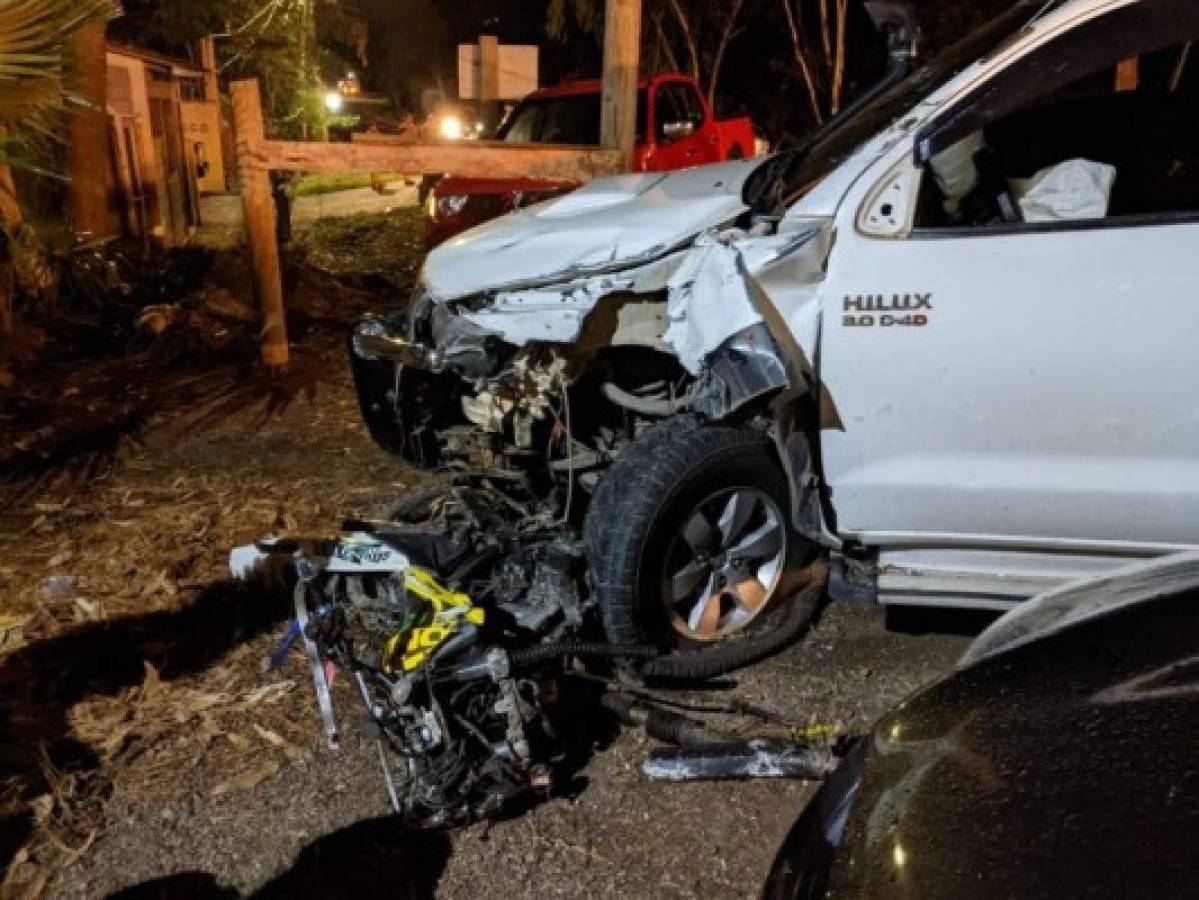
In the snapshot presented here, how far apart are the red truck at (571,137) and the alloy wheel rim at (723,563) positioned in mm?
5049

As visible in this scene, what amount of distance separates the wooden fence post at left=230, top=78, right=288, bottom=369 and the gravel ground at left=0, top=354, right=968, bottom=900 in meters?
3.22

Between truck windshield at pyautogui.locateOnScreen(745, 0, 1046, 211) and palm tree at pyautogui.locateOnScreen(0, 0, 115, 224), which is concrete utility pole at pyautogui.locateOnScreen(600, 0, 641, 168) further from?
palm tree at pyautogui.locateOnScreen(0, 0, 115, 224)

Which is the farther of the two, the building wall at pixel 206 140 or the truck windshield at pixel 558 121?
the building wall at pixel 206 140

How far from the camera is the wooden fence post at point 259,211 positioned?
6.27m

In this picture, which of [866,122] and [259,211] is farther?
[259,211]

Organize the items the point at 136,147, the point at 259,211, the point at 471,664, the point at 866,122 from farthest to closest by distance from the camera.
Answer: the point at 136,147, the point at 259,211, the point at 866,122, the point at 471,664

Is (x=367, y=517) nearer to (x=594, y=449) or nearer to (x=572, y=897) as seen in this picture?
(x=594, y=449)

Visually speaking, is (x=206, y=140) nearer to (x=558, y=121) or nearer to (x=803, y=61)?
(x=803, y=61)

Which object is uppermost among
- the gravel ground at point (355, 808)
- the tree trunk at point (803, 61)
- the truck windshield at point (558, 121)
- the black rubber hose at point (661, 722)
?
the tree trunk at point (803, 61)

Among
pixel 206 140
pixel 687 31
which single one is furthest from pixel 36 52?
pixel 206 140

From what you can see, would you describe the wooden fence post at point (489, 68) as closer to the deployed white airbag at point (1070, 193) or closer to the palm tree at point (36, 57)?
the palm tree at point (36, 57)

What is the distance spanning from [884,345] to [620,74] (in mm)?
3656

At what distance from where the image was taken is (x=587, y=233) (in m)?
3.63

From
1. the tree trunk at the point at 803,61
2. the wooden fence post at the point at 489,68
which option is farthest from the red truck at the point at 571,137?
the tree trunk at the point at 803,61
